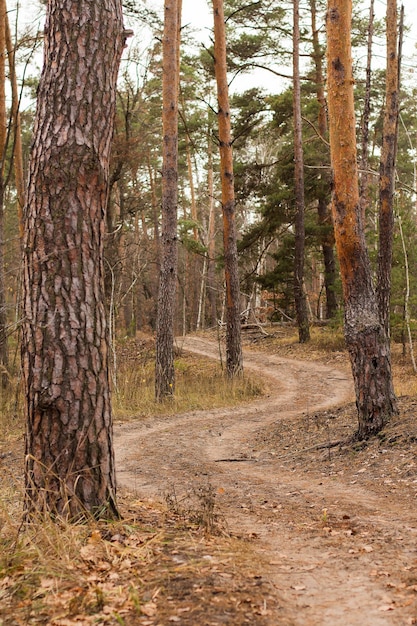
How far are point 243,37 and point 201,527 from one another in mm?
20949

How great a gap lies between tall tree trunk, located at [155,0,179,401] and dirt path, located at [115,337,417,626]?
1.39 meters

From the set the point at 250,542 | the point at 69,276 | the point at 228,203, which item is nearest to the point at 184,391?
the point at 228,203

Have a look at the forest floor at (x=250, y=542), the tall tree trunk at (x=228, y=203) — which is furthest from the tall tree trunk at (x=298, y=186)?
the forest floor at (x=250, y=542)

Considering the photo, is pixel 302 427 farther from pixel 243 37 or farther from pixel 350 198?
pixel 243 37

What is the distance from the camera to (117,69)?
473cm

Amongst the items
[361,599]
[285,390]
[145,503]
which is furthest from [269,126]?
[361,599]

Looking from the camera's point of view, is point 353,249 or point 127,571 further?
point 353,249

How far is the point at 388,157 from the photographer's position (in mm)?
12250

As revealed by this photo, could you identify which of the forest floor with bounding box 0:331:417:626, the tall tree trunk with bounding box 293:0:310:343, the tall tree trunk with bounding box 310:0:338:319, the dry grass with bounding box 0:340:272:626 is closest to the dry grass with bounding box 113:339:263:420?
the forest floor with bounding box 0:331:417:626

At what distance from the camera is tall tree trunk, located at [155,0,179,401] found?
523 inches

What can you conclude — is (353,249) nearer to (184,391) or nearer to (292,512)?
(292,512)

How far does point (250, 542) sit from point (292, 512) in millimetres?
1302

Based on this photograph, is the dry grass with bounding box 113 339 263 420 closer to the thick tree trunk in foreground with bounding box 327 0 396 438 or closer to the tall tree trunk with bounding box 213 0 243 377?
the tall tree trunk with bounding box 213 0 243 377

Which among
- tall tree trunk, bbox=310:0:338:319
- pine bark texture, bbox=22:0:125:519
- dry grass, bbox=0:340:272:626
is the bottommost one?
dry grass, bbox=0:340:272:626
